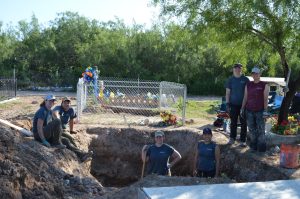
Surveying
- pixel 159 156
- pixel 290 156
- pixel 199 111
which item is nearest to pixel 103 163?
pixel 159 156

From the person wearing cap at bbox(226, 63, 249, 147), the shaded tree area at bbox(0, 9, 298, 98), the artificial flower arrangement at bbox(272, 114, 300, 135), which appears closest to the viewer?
the person wearing cap at bbox(226, 63, 249, 147)

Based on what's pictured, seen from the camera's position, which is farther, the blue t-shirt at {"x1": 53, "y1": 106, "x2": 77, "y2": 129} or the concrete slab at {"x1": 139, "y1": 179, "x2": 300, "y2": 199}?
the blue t-shirt at {"x1": 53, "y1": 106, "x2": 77, "y2": 129}

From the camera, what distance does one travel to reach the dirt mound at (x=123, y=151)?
41.5 ft

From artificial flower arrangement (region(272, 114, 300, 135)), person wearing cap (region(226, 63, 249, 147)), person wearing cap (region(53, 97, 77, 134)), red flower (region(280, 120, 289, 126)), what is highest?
person wearing cap (region(226, 63, 249, 147))

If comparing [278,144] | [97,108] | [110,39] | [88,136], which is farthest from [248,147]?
[110,39]

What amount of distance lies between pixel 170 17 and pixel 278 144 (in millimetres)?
4710

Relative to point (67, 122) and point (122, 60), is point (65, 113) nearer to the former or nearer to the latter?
point (67, 122)

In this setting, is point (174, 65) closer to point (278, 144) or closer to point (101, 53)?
point (101, 53)

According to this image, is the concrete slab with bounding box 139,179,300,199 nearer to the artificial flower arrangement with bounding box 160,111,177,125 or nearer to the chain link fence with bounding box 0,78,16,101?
the artificial flower arrangement with bounding box 160,111,177,125

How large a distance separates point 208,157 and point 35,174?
9.94ft

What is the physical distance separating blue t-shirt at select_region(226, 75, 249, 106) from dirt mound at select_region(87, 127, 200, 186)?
3053 millimetres

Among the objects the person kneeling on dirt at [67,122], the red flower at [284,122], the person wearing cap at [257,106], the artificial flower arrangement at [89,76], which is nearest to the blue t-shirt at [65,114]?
the person kneeling on dirt at [67,122]

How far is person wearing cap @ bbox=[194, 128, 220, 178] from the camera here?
26.5 ft

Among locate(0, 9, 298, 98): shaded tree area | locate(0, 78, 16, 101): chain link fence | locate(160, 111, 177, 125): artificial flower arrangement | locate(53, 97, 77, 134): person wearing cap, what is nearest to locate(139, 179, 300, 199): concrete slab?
locate(53, 97, 77, 134): person wearing cap
